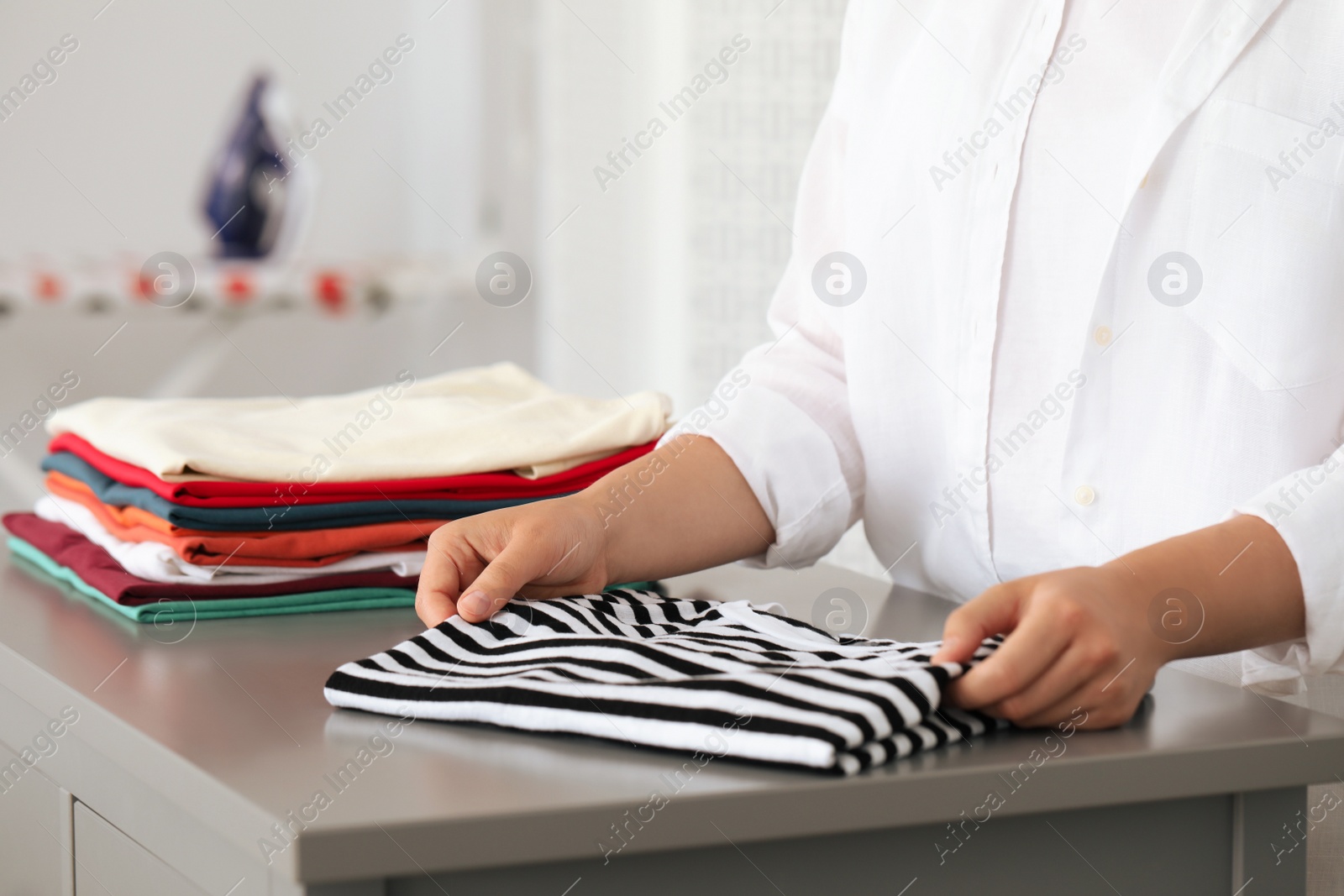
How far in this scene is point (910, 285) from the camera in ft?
2.90

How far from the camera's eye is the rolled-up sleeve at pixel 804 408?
0.84 metres

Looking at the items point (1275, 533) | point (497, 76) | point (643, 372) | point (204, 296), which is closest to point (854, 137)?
point (1275, 533)

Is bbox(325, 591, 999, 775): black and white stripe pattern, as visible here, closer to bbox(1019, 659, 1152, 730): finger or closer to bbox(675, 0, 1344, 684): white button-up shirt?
bbox(1019, 659, 1152, 730): finger

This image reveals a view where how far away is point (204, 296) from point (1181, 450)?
197 centimetres

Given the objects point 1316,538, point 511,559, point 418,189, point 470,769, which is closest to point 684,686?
point 470,769

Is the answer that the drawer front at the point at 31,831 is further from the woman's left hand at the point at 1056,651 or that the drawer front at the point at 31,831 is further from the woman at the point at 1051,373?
the woman's left hand at the point at 1056,651

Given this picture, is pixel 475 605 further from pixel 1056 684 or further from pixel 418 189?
pixel 418 189

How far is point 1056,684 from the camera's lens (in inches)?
20.3

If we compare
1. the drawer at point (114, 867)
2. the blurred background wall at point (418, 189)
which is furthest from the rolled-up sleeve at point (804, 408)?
the blurred background wall at point (418, 189)

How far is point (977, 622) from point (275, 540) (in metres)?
0.44

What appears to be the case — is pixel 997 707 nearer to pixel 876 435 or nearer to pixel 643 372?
pixel 876 435

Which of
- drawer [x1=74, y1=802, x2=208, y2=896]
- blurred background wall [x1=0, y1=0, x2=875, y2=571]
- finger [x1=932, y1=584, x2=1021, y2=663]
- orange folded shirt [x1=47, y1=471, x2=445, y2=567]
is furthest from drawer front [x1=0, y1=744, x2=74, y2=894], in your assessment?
blurred background wall [x1=0, y1=0, x2=875, y2=571]

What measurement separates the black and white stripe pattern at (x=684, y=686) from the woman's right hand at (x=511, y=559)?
1.2 inches

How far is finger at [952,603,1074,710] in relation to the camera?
51 cm
